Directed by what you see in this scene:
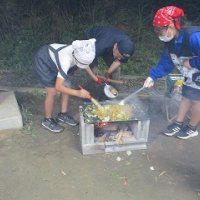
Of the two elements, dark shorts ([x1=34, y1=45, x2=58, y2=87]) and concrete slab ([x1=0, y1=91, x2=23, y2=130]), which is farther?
concrete slab ([x1=0, y1=91, x2=23, y2=130])

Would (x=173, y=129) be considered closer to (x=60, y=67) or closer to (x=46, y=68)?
(x=60, y=67)

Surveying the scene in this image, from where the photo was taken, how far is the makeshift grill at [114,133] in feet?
14.0

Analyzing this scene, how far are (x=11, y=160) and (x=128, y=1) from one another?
5.70 meters

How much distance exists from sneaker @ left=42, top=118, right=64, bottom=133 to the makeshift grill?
58 cm

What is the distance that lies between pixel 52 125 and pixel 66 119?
11.6 inches

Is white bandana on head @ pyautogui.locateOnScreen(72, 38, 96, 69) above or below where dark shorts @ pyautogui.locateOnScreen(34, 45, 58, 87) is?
above

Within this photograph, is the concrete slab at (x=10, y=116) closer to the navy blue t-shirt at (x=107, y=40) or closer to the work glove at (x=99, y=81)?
the work glove at (x=99, y=81)

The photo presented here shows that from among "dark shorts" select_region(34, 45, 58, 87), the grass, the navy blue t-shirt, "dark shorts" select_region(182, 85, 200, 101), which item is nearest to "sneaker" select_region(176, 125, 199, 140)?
"dark shorts" select_region(182, 85, 200, 101)

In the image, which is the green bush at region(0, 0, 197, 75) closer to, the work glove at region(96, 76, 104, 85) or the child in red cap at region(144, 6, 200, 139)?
the work glove at region(96, 76, 104, 85)

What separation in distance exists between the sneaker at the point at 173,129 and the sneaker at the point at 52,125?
1.48 meters

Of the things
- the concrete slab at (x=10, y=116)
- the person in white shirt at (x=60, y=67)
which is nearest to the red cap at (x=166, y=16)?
the person in white shirt at (x=60, y=67)

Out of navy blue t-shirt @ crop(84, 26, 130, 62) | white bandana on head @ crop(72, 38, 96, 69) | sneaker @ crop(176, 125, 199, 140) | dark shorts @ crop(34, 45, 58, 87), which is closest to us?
white bandana on head @ crop(72, 38, 96, 69)

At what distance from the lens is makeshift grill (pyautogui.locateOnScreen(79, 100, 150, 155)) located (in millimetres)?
4262

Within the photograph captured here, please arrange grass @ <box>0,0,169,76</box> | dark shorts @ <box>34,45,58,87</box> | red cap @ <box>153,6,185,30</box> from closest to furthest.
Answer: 1. red cap @ <box>153,6,185,30</box>
2. dark shorts @ <box>34,45,58,87</box>
3. grass @ <box>0,0,169,76</box>
